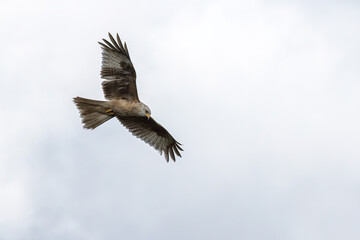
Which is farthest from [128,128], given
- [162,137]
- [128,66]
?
[128,66]

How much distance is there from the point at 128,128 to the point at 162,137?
1062 mm

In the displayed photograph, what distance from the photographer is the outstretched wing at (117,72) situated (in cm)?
1997

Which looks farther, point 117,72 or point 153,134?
point 153,134

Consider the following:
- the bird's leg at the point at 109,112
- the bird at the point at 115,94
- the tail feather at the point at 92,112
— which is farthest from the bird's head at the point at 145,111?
the tail feather at the point at 92,112

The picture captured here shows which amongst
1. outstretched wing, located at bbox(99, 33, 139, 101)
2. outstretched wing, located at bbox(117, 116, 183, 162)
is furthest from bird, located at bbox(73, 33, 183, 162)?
outstretched wing, located at bbox(117, 116, 183, 162)

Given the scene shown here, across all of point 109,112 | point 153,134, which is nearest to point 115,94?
point 109,112

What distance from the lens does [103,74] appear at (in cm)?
2025

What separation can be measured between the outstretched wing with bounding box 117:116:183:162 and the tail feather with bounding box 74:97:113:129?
1.40 m

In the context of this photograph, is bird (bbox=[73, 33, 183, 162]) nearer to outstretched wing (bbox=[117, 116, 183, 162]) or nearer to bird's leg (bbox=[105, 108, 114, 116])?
bird's leg (bbox=[105, 108, 114, 116])

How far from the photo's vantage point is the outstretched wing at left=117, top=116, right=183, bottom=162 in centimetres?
2186

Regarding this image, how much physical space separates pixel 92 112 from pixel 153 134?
258 cm

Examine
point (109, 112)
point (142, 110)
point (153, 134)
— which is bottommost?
point (109, 112)

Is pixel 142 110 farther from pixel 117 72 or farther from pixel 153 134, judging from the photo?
pixel 153 134

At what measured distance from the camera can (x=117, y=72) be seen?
66.1 ft
